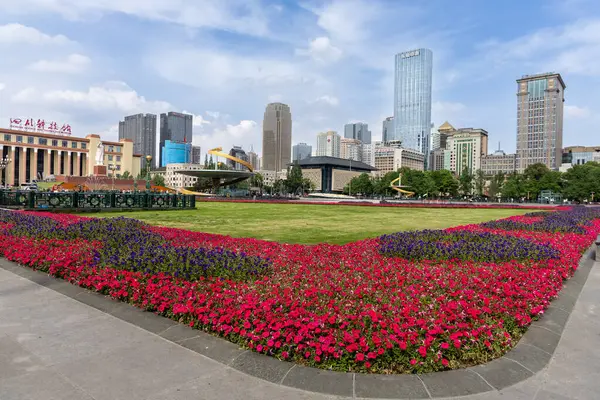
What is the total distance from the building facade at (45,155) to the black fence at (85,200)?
61256 millimetres

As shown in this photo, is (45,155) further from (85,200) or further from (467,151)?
(467,151)

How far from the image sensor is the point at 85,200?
2400cm

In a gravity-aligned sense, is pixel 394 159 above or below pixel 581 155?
below

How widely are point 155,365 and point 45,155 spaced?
105 metres

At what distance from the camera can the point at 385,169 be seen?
593 ft

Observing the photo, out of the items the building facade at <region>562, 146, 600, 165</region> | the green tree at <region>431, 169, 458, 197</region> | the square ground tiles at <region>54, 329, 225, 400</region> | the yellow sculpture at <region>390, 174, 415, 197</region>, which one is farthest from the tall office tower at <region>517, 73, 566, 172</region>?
the square ground tiles at <region>54, 329, 225, 400</region>

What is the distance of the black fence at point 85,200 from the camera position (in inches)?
874

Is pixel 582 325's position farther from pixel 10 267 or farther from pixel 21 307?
pixel 10 267

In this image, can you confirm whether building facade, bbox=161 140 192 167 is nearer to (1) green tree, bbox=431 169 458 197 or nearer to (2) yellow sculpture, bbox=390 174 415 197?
(2) yellow sculpture, bbox=390 174 415 197

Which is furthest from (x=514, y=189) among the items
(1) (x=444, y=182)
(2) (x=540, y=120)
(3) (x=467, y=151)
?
(3) (x=467, y=151)

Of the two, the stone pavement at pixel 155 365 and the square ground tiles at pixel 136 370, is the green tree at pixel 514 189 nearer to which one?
the stone pavement at pixel 155 365

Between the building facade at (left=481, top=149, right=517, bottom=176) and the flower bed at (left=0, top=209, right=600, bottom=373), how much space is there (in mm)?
162618

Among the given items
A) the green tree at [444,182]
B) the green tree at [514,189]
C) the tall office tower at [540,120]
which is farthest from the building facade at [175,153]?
the tall office tower at [540,120]

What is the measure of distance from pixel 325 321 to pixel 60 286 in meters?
4.63
